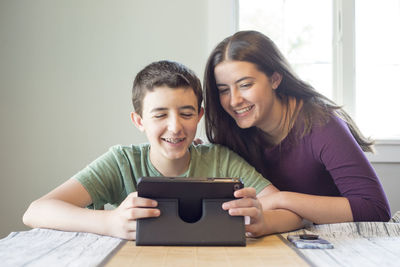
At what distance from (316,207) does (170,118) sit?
0.47 metres

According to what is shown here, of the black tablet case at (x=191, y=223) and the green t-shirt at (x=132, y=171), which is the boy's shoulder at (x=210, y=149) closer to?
the green t-shirt at (x=132, y=171)

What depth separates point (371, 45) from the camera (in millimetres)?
2246

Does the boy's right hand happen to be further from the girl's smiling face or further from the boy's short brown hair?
the girl's smiling face

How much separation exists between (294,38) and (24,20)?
150cm

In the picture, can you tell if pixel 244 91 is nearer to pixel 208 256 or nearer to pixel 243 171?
pixel 243 171

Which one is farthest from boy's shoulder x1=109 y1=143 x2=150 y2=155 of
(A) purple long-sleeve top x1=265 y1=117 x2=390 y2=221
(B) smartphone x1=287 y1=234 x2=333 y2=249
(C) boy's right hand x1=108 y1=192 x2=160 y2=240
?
(B) smartphone x1=287 y1=234 x2=333 y2=249

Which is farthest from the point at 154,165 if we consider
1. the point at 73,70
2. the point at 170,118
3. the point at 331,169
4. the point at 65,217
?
the point at 73,70

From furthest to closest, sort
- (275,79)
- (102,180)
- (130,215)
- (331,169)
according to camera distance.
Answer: (275,79)
(331,169)
(102,180)
(130,215)

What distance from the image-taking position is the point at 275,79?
58.3 inches

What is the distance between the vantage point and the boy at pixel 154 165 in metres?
0.96

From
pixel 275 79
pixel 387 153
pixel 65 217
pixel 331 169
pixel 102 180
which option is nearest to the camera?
pixel 65 217

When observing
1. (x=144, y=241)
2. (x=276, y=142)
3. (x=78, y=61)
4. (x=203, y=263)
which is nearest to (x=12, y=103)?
(x=78, y=61)

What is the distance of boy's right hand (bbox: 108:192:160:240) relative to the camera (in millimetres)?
809

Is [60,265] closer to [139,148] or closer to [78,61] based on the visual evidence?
[139,148]
